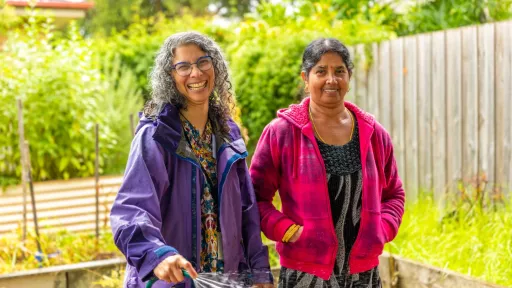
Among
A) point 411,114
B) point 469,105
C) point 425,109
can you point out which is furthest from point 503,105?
point 411,114

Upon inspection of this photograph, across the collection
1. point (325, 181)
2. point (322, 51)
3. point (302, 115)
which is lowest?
point (325, 181)

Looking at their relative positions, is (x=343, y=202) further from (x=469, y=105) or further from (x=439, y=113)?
(x=439, y=113)

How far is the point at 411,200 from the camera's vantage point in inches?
263

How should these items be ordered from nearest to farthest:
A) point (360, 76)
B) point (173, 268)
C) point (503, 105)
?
point (173, 268)
point (503, 105)
point (360, 76)

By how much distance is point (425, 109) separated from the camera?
Answer: 6.46m

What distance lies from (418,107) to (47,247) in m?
3.77

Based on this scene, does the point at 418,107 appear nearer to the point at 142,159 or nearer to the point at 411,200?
the point at 411,200

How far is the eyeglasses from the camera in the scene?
8.07 feet

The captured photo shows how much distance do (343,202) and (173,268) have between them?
88cm

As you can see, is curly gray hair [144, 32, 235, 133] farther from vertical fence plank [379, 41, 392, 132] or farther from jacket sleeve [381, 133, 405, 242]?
vertical fence plank [379, 41, 392, 132]

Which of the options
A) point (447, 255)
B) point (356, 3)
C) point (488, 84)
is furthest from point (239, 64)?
point (447, 255)

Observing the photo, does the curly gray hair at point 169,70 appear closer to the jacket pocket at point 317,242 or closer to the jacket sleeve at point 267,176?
the jacket sleeve at point 267,176

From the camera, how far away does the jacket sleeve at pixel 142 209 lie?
216 centimetres

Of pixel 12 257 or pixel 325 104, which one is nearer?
pixel 325 104
